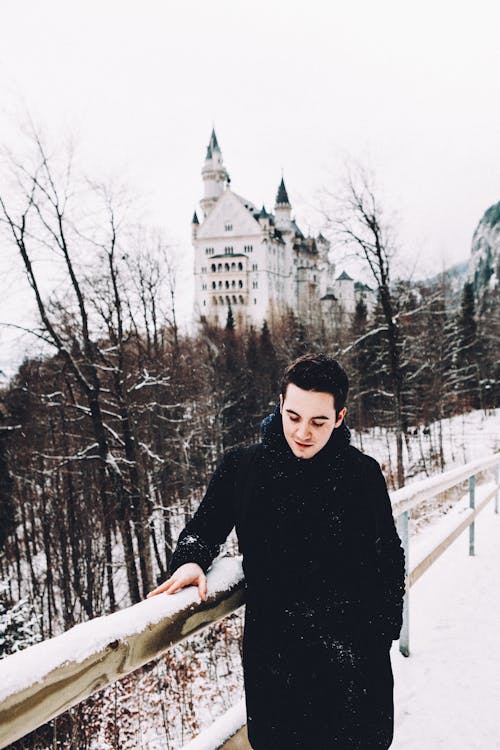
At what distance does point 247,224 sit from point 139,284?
66.2 metres

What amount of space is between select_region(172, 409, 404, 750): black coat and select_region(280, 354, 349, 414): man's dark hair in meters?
0.19

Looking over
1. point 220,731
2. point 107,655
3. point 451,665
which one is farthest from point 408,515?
point 107,655

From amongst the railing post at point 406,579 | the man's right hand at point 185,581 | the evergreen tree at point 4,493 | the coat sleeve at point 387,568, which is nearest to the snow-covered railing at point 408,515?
the railing post at point 406,579

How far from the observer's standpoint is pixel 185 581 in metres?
1.56

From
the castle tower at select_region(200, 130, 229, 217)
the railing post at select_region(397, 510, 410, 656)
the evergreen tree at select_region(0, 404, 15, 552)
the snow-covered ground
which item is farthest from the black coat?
the castle tower at select_region(200, 130, 229, 217)

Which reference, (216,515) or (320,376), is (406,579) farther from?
(320,376)

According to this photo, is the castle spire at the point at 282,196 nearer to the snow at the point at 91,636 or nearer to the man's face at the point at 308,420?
the man's face at the point at 308,420

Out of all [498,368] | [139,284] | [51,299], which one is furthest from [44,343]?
[498,368]

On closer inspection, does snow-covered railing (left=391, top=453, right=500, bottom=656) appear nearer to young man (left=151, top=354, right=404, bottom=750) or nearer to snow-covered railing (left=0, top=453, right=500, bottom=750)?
young man (left=151, top=354, right=404, bottom=750)

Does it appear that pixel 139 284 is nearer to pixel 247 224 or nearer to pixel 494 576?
pixel 494 576

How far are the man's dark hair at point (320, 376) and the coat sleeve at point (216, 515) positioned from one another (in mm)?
353

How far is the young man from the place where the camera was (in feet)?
5.25

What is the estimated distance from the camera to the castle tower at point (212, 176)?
92375mm

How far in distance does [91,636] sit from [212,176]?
9838 cm
